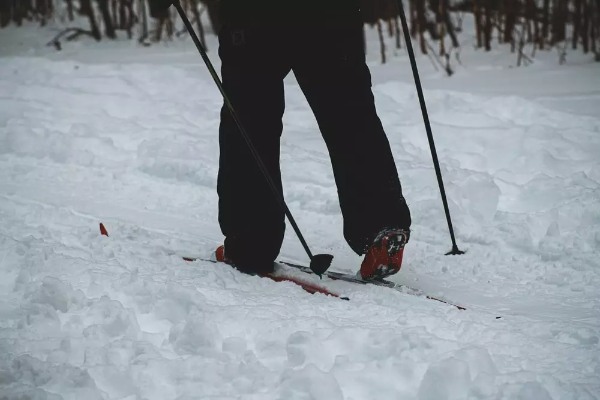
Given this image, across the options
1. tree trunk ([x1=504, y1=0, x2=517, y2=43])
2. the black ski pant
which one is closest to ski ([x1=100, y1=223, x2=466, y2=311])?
the black ski pant

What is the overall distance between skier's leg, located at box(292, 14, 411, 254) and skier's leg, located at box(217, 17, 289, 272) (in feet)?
0.44

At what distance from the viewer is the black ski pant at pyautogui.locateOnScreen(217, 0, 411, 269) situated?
7.79 ft

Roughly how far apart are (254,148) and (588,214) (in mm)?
1662

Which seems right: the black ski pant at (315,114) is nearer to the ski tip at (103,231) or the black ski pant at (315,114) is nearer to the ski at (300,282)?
the ski at (300,282)

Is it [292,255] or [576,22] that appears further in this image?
[576,22]

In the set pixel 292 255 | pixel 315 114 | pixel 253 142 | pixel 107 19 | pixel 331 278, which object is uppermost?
pixel 107 19

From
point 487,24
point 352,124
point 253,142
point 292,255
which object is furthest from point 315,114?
point 487,24

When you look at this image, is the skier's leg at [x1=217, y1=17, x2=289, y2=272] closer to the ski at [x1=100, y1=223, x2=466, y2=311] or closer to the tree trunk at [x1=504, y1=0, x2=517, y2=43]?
the ski at [x1=100, y1=223, x2=466, y2=311]

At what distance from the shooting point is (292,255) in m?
3.13

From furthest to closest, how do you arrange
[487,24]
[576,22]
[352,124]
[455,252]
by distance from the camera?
[487,24] → [576,22] → [455,252] → [352,124]

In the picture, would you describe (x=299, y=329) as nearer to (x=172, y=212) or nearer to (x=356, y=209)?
(x=356, y=209)

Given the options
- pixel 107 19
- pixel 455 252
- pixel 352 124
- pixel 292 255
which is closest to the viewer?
pixel 352 124

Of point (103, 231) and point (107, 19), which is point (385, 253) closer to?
point (103, 231)

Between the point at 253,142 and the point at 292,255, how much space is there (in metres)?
0.78
